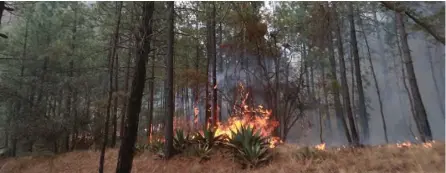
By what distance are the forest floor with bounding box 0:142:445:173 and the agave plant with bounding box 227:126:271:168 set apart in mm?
229

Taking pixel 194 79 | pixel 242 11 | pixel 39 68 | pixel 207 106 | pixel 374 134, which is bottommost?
pixel 374 134

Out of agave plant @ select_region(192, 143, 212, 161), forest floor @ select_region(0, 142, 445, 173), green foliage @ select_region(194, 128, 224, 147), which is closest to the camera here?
forest floor @ select_region(0, 142, 445, 173)

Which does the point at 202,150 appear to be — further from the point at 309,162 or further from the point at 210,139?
the point at 309,162

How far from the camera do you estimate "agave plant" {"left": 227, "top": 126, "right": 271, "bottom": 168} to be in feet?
22.4

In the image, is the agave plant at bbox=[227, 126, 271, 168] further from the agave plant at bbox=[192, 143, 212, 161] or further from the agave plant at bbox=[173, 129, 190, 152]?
the agave plant at bbox=[173, 129, 190, 152]

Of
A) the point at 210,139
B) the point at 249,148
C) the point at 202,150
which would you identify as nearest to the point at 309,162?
the point at 249,148

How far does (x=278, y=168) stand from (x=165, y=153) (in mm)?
3625

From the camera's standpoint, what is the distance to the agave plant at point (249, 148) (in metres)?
6.81

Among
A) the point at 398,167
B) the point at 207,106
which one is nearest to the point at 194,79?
the point at 207,106

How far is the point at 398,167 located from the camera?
4773 millimetres

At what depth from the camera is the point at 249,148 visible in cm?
704

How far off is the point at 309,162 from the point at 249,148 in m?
1.63

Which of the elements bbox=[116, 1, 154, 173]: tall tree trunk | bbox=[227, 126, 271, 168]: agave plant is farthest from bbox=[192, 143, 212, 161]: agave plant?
bbox=[116, 1, 154, 173]: tall tree trunk

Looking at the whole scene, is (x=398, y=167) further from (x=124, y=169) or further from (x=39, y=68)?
(x=39, y=68)
